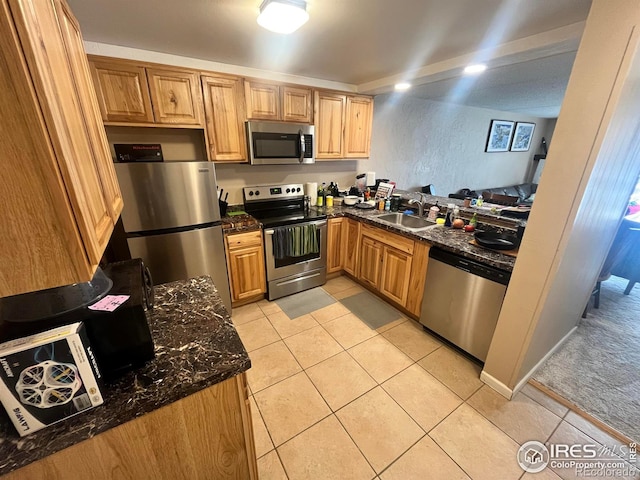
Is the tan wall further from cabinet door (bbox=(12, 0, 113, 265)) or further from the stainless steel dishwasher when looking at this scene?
cabinet door (bbox=(12, 0, 113, 265))

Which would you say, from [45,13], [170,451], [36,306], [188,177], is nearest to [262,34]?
[188,177]

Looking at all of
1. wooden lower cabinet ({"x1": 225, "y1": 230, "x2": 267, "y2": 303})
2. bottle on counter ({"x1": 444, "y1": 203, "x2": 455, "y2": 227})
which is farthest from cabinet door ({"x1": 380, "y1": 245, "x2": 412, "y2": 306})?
wooden lower cabinet ({"x1": 225, "y1": 230, "x2": 267, "y2": 303})

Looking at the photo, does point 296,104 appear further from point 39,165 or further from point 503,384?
point 503,384

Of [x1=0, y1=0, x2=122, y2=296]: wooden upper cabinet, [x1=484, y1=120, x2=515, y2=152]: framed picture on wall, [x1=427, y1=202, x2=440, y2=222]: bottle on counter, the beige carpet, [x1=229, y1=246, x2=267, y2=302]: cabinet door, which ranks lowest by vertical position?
the beige carpet

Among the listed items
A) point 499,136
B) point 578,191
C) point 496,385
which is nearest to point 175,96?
point 578,191

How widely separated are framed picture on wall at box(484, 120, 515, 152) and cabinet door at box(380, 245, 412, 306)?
182 inches

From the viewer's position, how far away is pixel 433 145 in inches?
182

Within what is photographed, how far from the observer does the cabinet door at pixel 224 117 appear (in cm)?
237

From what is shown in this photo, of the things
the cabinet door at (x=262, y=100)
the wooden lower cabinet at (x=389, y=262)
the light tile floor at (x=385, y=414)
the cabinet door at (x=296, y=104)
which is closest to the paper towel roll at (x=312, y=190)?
the wooden lower cabinet at (x=389, y=262)

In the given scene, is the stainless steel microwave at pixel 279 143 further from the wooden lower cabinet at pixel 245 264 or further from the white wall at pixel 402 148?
the wooden lower cabinet at pixel 245 264

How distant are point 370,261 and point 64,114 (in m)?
2.67

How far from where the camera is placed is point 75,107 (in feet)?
2.48

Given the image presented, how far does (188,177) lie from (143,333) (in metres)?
1.60

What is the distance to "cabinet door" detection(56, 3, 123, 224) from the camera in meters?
0.81
